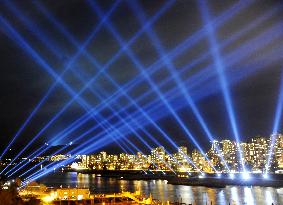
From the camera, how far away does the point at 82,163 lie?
177000mm

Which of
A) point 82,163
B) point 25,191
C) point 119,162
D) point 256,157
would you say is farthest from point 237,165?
point 82,163

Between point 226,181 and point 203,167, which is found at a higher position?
point 203,167

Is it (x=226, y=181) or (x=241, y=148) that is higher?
(x=241, y=148)

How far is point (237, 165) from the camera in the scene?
97000mm

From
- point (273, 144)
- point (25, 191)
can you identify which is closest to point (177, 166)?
point (273, 144)

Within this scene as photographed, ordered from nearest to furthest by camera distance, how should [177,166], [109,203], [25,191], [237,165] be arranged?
[109,203]
[25,191]
[237,165]
[177,166]

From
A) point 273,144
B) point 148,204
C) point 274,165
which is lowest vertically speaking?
point 148,204

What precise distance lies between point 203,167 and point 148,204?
86722 mm

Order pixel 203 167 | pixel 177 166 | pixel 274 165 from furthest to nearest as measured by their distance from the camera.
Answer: pixel 177 166 → pixel 203 167 → pixel 274 165

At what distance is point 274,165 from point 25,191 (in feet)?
233

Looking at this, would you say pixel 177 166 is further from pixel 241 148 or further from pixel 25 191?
pixel 25 191

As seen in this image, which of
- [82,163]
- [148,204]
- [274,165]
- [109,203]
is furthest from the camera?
[82,163]

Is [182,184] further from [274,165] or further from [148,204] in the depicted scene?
[148,204]

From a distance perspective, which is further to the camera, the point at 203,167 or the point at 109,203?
the point at 203,167
